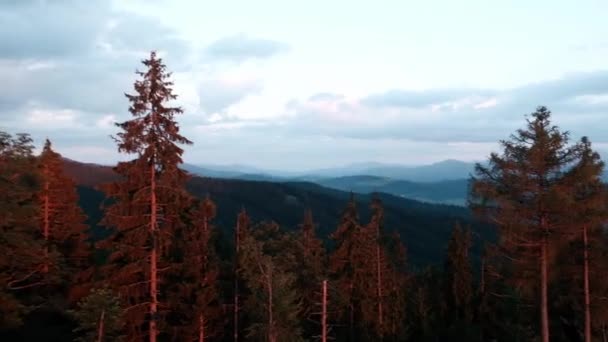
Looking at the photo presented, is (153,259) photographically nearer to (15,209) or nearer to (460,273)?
(15,209)

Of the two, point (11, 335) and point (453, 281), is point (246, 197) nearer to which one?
point (453, 281)

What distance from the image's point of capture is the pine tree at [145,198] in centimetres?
1666

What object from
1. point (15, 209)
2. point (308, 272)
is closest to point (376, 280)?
point (308, 272)

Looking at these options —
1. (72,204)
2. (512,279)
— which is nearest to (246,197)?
(72,204)

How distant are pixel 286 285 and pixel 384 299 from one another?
51.1 feet

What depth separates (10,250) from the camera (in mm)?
16016

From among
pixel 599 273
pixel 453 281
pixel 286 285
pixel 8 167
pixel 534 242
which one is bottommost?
pixel 453 281

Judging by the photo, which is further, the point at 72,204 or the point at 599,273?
the point at 72,204

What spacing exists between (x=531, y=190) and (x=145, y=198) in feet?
39.3

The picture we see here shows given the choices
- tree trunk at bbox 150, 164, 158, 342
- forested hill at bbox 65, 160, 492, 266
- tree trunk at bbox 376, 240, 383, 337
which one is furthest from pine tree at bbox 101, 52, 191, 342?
forested hill at bbox 65, 160, 492, 266

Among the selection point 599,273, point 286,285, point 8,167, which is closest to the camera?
point 8,167

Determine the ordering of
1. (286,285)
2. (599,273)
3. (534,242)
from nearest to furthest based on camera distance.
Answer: (534,242) < (599,273) < (286,285)

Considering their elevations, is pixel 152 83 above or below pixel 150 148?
above

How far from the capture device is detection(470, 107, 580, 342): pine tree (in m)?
17.5
